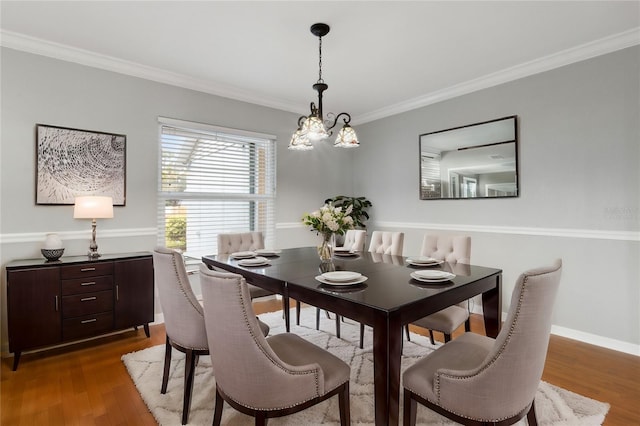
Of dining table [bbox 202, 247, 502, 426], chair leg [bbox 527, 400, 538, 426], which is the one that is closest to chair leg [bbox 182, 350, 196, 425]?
dining table [bbox 202, 247, 502, 426]

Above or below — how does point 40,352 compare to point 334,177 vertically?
below

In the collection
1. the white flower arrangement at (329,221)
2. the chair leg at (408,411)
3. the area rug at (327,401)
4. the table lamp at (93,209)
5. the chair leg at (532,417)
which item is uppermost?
the table lamp at (93,209)

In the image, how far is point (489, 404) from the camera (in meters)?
1.30

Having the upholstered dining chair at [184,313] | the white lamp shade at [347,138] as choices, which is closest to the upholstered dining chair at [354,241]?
the white lamp shade at [347,138]

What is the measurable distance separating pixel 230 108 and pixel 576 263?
4.08 m

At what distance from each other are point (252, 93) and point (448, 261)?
3046 millimetres

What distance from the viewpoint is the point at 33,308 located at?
103 inches

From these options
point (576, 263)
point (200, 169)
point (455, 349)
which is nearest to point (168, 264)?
point (455, 349)

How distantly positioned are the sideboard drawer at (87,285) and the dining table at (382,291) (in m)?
1.00

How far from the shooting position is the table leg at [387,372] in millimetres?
1407

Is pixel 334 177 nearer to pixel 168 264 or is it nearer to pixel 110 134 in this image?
pixel 110 134

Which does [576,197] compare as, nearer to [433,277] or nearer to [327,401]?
[433,277]

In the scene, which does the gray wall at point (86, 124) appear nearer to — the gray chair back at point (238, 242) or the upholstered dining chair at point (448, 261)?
the gray chair back at point (238, 242)

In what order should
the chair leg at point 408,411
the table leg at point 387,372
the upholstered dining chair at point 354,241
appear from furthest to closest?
the upholstered dining chair at point 354,241, the chair leg at point 408,411, the table leg at point 387,372
